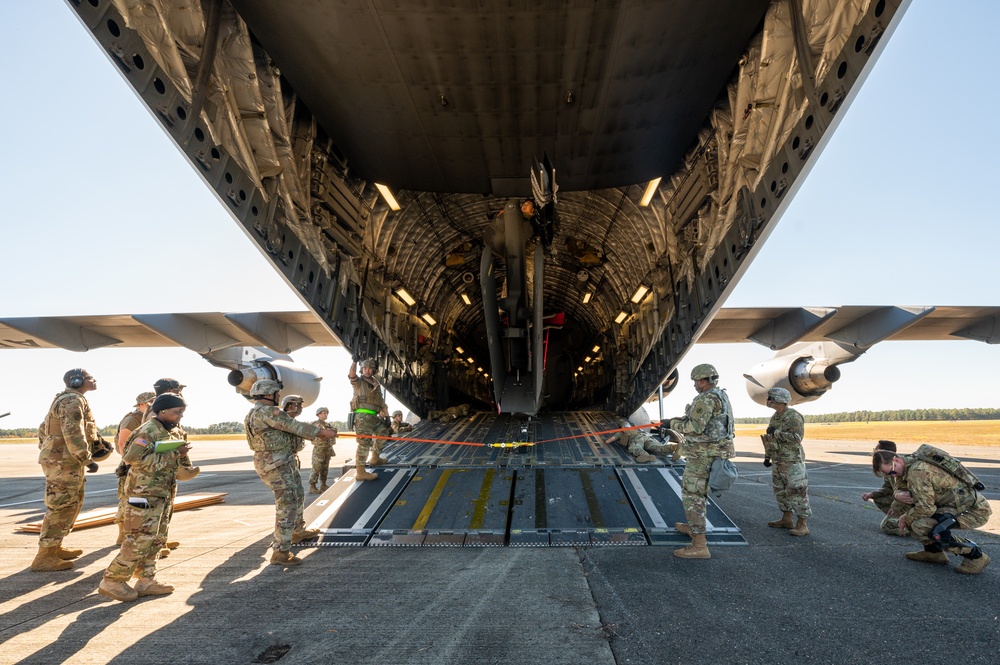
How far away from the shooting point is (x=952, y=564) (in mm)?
4586

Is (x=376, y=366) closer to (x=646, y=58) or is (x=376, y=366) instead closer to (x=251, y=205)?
(x=251, y=205)

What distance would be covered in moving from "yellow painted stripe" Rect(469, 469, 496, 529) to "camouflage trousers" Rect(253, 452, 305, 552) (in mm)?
2091

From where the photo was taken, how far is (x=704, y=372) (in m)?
5.53

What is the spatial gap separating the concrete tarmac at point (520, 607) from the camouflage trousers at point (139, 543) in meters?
0.26

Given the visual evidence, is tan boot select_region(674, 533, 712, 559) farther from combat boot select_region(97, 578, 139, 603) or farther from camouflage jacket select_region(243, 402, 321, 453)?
combat boot select_region(97, 578, 139, 603)

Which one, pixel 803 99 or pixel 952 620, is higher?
pixel 803 99

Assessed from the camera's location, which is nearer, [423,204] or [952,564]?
[952,564]

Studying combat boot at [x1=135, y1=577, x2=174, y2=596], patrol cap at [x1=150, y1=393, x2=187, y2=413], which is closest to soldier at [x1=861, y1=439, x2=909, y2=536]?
combat boot at [x1=135, y1=577, x2=174, y2=596]

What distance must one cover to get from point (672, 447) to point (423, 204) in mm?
7180

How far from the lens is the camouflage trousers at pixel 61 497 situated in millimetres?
4930

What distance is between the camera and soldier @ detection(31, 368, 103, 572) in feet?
16.3

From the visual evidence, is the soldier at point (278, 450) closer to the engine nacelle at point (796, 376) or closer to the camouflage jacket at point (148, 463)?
the camouflage jacket at point (148, 463)

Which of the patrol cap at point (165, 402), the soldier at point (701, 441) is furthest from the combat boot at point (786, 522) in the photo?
the patrol cap at point (165, 402)

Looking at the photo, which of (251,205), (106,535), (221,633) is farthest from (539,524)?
(106,535)
